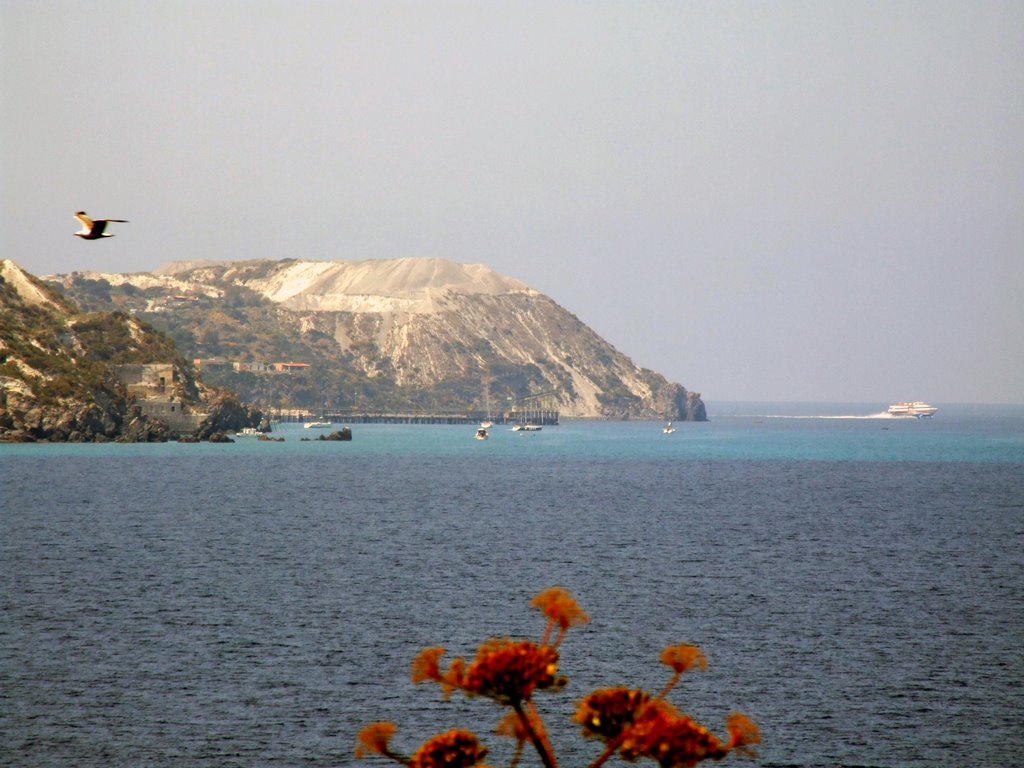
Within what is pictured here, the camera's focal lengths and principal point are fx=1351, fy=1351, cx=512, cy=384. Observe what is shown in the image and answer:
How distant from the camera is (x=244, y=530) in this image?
112 metres

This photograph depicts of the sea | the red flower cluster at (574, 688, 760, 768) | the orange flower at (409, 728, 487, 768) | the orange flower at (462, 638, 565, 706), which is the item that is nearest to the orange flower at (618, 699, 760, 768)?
the red flower cluster at (574, 688, 760, 768)

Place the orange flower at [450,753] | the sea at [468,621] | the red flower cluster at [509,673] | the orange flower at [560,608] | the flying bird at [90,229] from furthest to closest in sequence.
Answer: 1. the sea at [468,621]
2. the flying bird at [90,229]
3. the orange flower at [450,753]
4. the orange flower at [560,608]
5. the red flower cluster at [509,673]

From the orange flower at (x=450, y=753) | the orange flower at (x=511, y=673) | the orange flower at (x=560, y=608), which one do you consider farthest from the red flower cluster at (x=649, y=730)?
the orange flower at (x=450, y=753)

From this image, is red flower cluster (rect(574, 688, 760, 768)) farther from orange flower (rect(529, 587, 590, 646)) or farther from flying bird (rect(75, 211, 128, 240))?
flying bird (rect(75, 211, 128, 240))

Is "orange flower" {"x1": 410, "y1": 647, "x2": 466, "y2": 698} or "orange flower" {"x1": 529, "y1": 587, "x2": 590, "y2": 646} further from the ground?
"orange flower" {"x1": 529, "y1": 587, "x2": 590, "y2": 646}

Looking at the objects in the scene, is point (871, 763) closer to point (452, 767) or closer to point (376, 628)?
point (376, 628)

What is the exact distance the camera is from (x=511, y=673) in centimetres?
1309

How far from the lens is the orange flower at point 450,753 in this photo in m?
13.5

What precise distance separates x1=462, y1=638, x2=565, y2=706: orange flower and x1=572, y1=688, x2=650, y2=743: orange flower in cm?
53

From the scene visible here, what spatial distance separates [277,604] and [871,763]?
3702 centimetres

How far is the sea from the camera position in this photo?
45.5 m

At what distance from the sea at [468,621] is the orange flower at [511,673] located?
30445 millimetres

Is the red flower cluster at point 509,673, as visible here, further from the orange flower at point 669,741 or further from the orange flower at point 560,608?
the orange flower at point 669,741

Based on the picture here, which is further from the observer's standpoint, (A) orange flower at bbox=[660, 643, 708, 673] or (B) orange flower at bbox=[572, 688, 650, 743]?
(B) orange flower at bbox=[572, 688, 650, 743]
